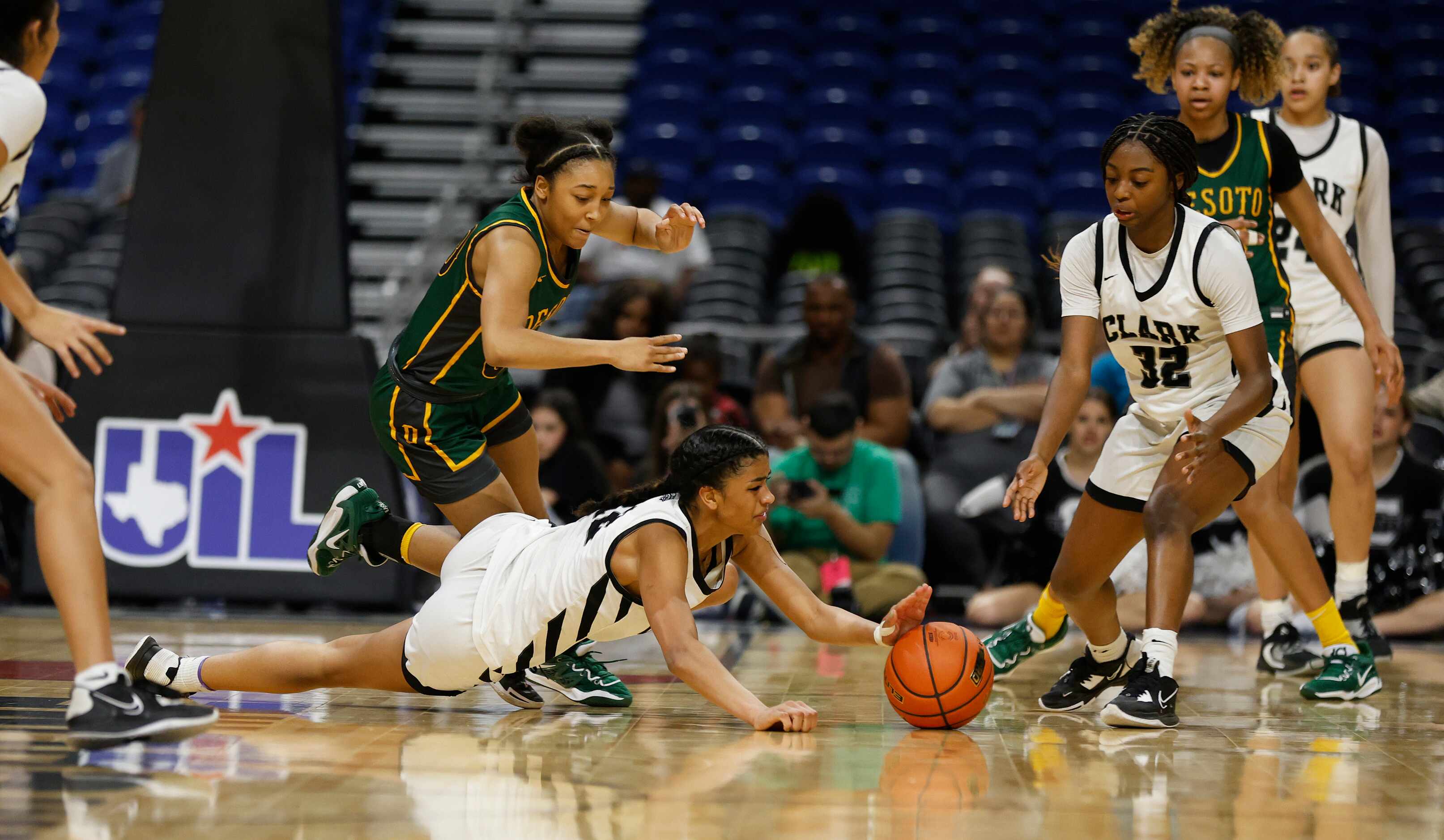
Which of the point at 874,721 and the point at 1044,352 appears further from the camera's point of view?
the point at 1044,352

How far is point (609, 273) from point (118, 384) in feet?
12.3

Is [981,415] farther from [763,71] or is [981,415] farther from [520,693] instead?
[763,71]

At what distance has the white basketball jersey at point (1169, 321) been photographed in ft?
12.8

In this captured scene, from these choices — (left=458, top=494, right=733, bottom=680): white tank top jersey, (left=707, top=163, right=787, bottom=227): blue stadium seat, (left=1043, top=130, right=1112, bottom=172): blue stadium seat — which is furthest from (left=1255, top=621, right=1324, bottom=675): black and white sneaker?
(left=1043, top=130, right=1112, bottom=172): blue stadium seat

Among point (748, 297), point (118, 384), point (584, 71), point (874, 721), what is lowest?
point (874, 721)

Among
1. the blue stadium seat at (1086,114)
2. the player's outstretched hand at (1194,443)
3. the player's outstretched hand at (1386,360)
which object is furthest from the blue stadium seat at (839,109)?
the player's outstretched hand at (1194,443)

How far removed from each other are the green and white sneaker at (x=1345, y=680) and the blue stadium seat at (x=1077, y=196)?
6820 mm

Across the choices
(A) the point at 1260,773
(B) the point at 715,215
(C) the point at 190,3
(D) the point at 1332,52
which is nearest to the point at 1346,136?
(D) the point at 1332,52

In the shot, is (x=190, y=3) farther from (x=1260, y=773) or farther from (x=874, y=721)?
(x=1260, y=773)

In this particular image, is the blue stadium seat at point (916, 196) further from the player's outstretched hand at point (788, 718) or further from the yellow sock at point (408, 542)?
the player's outstretched hand at point (788, 718)

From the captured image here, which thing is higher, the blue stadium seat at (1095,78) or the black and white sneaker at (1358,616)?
the blue stadium seat at (1095,78)

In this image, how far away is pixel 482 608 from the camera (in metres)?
3.64

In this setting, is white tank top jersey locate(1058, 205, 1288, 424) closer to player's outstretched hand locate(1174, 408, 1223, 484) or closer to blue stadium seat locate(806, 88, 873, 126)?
player's outstretched hand locate(1174, 408, 1223, 484)

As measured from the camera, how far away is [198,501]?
630 cm
